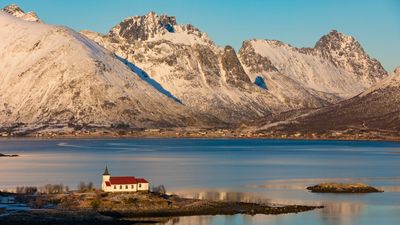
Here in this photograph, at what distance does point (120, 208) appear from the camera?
109 m

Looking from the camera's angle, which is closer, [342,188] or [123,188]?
[123,188]

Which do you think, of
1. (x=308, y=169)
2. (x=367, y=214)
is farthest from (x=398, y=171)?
(x=367, y=214)

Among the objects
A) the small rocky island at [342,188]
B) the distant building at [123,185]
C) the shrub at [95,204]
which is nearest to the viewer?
the shrub at [95,204]

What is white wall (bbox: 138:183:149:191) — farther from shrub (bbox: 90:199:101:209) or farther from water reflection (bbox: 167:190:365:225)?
water reflection (bbox: 167:190:365:225)

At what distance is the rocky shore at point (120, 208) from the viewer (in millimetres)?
99375

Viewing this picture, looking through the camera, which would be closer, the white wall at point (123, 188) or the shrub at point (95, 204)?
the shrub at point (95, 204)

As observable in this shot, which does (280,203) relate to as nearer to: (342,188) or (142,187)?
(142,187)

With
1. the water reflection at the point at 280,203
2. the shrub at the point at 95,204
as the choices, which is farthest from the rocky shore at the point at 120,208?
the water reflection at the point at 280,203

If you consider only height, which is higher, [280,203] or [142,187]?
[142,187]

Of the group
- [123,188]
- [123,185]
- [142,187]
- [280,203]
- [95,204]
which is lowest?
[95,204]

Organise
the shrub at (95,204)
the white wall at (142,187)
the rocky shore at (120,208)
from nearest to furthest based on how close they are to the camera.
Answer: the rocky shore at (120,208) < the shrub at (95,204) < the white wall at (142,187)

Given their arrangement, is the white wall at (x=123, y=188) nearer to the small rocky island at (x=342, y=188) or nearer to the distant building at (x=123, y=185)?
the distant building at (x=123, y=185)

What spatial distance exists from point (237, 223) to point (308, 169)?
323ft

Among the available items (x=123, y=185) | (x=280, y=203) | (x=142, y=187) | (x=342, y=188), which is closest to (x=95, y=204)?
(x=123, y=185)
